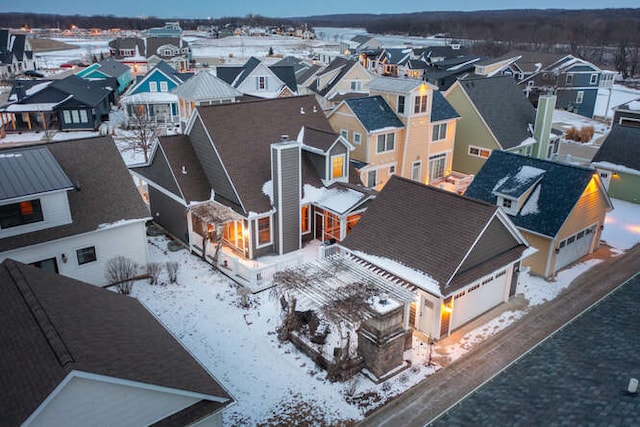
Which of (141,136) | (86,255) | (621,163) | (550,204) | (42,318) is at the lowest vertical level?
(86,255)

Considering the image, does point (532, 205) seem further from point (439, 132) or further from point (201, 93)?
point (201, 93)

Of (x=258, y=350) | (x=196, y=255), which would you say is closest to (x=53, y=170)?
(x=196, y=255)

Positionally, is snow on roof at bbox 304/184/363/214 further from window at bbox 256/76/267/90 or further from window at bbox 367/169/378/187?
window at bbox 256/76/267/90

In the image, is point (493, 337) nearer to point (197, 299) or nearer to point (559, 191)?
point (559, 191)

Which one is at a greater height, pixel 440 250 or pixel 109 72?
pixel 109 72

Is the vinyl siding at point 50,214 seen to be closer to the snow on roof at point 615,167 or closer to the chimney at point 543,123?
the chimney at point 543,123

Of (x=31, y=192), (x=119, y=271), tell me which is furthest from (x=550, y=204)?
(x=31, y=192)
